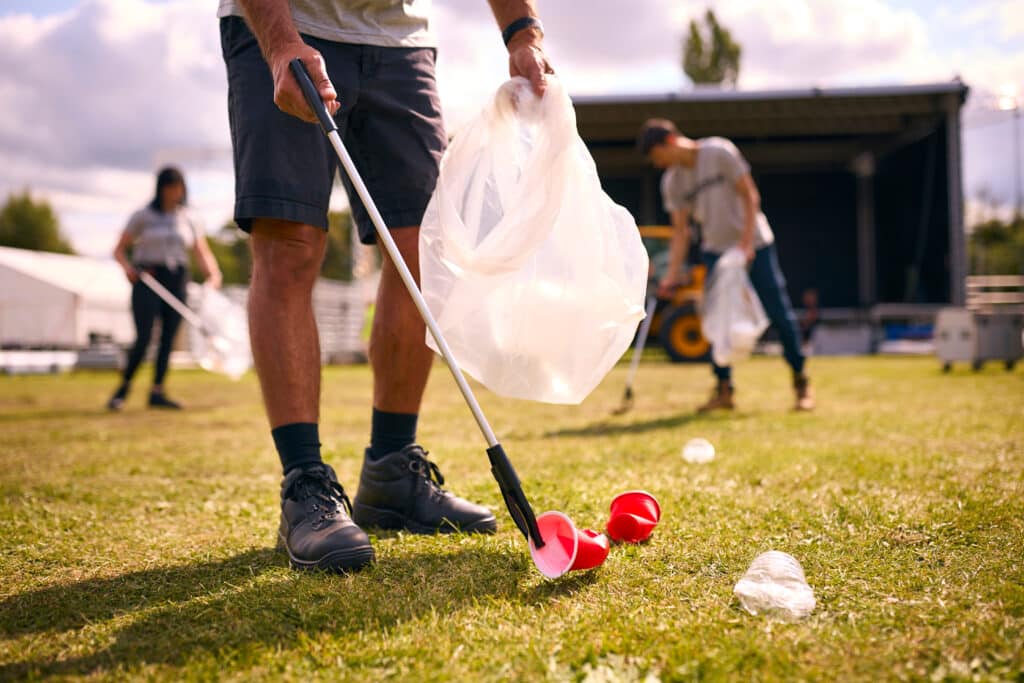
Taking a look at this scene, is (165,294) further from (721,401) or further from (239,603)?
(239,603)

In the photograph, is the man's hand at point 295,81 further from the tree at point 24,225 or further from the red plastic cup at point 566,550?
the tree at point 24,225

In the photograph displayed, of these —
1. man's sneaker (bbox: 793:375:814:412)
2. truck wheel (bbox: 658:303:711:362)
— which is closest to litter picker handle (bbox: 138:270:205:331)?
man's sneaker (bbox: 793:375:814:412)

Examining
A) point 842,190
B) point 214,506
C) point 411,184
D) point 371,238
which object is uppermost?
point 842,190

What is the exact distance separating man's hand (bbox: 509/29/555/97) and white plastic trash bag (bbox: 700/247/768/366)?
332cm

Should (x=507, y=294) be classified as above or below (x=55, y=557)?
above

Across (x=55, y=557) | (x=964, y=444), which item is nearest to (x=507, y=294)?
(x=55, y=557)

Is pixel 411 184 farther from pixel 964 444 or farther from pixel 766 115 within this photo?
pixel 766 115

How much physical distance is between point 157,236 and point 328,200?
4.97 m

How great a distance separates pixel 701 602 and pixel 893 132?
19.7m

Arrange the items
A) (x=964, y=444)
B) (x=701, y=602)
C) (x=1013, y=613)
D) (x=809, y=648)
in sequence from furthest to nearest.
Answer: (x=964, y=444)
(x=701, y=602)
(x=1013, y=613)
(x=809, y=648)

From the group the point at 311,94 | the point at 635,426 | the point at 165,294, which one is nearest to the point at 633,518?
the point at 311,94

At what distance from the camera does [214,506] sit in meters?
2.59

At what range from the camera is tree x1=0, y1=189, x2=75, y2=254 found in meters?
52.1

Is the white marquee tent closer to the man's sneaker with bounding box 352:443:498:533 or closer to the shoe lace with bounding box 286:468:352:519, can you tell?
the man's sneaker with bounding box 352:443:498:533
